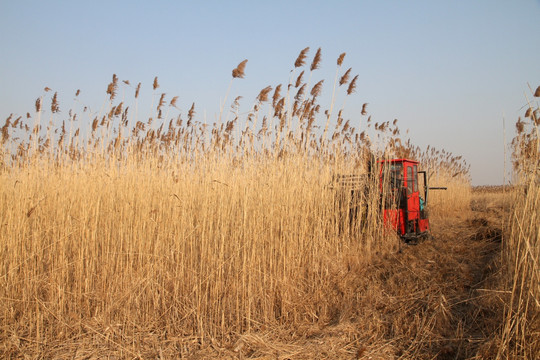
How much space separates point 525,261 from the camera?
2.13m

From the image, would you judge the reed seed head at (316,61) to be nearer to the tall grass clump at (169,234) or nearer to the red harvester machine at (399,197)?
the tall grass clump at (169,234)

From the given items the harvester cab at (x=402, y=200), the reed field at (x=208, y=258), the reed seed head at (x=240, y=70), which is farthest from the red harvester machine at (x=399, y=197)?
the reed seed head at (x=240, y=70)

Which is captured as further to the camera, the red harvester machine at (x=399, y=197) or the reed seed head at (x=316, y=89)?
the red harvester machine at (x=399, y=197)

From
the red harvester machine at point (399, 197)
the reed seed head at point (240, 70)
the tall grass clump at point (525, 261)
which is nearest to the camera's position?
the tall grass clump at point (525, 261)

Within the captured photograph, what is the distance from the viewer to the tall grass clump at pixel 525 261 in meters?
2.08

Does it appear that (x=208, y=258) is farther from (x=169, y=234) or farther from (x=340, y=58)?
(x=340, y=58)

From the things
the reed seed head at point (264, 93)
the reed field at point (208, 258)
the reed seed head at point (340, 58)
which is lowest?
the reed field at point (208, 258)

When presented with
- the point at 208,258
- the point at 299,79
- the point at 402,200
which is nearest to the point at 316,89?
the point at 299,79

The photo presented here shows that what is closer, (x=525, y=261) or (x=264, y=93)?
(x=525, y=261)

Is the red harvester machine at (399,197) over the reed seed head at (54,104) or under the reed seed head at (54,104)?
under

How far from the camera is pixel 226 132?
3721 mm

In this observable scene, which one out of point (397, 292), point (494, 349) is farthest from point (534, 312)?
point (397, 292)

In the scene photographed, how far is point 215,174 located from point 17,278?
6.31ft

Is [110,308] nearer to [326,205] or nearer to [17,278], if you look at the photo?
[17,278]
